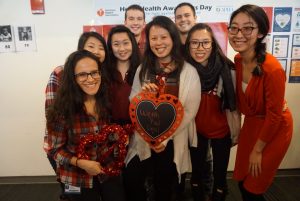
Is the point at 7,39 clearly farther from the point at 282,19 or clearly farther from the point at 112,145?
the point at 282,19

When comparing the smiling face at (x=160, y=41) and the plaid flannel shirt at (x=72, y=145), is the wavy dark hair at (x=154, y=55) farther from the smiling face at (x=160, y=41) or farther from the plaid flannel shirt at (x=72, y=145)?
the plaid flannel shirt at (x=72, y=145)

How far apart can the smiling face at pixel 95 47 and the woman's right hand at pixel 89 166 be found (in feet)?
2.55

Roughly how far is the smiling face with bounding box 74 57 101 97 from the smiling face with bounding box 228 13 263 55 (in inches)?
36.2

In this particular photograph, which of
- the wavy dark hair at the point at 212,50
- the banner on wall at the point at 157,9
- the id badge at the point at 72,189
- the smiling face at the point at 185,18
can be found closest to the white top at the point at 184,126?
the wavy dark hair at the point at 212,50

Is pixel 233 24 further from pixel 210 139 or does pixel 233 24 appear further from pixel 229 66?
pixel 210 139

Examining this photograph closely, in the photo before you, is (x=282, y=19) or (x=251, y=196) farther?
(x=282, y=19)

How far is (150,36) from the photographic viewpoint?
5.75ft

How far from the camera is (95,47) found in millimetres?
1860

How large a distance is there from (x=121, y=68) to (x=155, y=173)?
87 cm

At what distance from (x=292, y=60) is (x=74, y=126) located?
2.59 meters

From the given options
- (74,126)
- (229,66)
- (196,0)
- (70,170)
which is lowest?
(70,170)

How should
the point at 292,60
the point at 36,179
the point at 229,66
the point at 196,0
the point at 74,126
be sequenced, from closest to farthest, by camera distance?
1. the point at 74,126
2. the point at 229,66
3. the point at 196,0
4. the point at 292,60
5. the point at 36,179

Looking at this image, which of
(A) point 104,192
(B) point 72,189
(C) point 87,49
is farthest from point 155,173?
(C) point 87,49

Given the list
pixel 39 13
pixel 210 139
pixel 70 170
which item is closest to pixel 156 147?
pixel 210 139
